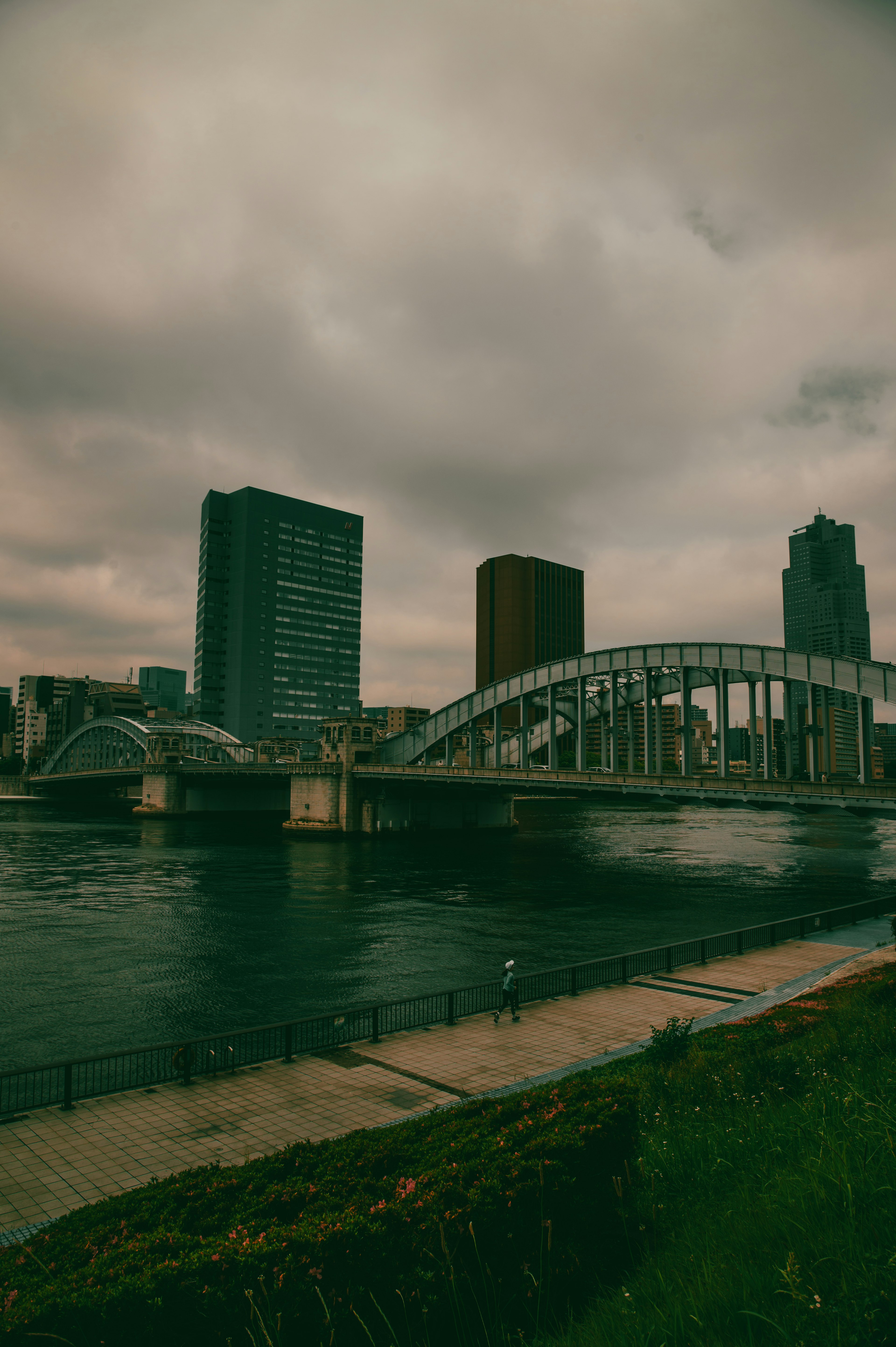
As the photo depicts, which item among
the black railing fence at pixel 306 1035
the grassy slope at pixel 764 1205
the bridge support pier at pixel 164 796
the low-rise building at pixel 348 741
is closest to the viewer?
the grassy slope at pixel 764 1205

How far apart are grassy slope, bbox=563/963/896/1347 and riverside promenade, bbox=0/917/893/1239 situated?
5.17 metres

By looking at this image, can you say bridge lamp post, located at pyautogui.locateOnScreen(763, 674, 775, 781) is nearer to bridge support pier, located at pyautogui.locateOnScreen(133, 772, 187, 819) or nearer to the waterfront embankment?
the waterfront embankment

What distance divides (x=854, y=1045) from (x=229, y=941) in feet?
110

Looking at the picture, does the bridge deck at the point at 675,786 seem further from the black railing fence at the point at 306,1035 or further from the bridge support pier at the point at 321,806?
the black railing fence at the point at 306,1035

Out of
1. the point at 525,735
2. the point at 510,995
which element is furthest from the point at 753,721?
the point at 510,995

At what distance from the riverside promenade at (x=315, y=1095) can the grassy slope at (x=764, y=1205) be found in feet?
17.0

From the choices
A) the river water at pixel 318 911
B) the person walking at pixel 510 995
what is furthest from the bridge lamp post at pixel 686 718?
the person walking at pixel 510 995

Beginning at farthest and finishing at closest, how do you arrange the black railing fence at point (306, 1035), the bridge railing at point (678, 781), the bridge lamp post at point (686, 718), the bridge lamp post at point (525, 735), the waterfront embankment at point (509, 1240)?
the bridge lamp post at point (525, 735) → the bridge lamp post at point (686, 718) → the bridge railing at point (678, 781) → the black railing fence at point (306, 1035) → the waterfront embankment at point (509, 1240)

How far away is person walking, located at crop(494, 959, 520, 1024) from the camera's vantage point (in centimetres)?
2261

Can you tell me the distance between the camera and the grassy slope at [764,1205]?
211 inches

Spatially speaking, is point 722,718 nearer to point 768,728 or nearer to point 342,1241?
point 768,728

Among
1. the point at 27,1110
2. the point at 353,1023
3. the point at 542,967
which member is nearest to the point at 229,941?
the point at 542,967

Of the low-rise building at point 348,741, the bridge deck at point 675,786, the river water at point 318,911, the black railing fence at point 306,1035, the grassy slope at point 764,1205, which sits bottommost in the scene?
the river water at point 318,911

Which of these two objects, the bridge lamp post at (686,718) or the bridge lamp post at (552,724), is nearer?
the bridge lamp post at (686,718)
